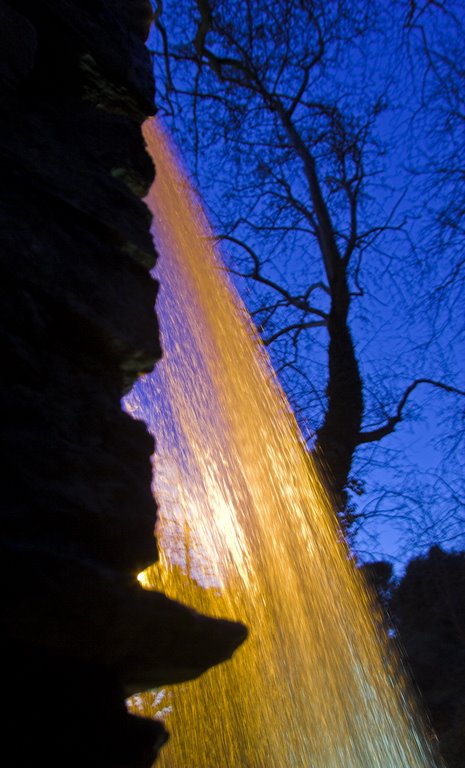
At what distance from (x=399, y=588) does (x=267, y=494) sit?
4.97 metres

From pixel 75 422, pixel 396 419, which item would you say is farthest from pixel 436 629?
pixel 75 422

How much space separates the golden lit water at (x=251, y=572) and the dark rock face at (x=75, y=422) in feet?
A: 10.5

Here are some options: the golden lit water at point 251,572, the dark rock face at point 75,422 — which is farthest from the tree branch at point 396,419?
the dark rock face at point 75,422

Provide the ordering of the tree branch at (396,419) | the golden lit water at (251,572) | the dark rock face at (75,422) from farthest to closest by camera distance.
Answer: the tree branch at (396,419) → the golden lit water at (251,572) → the dark rock face at (75,422)

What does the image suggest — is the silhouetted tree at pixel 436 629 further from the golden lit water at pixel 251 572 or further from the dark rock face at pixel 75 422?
the dark rock face at pixel 75 422

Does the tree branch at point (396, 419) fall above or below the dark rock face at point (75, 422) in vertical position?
above

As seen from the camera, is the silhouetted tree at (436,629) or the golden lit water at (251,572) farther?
the silhouetted tree at (436,629)

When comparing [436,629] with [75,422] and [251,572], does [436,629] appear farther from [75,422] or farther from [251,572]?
[75,422]

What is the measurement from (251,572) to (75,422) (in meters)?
4.17

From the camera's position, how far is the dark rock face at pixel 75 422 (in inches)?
36.4

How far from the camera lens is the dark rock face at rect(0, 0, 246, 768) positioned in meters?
0.92

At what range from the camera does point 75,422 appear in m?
1.20

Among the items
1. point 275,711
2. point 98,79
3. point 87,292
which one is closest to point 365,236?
point 275,711

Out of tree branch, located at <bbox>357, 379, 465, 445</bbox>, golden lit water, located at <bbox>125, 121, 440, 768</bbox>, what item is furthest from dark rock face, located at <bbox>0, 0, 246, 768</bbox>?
tree branch, located at <bbox>357, 379, 465, 445</bbox>
